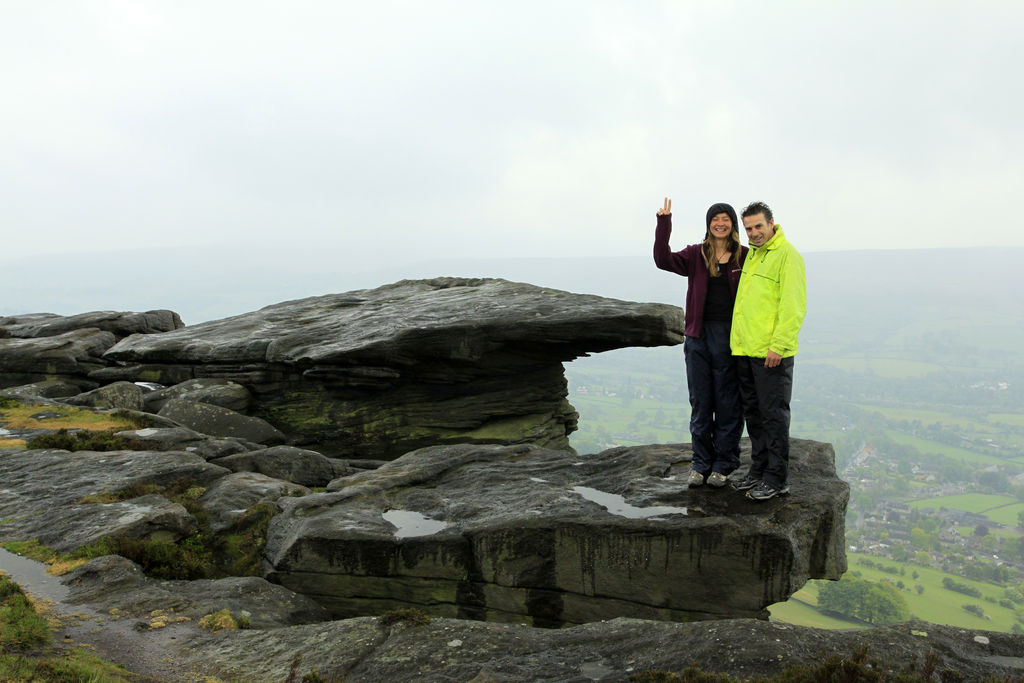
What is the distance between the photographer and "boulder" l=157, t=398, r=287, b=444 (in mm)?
28438

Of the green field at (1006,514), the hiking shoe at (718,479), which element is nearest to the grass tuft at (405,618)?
the hiking shoe at (718,479)

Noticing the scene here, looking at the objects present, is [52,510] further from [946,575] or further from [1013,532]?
[1013,532]

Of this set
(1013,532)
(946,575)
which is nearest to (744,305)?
(946,575)

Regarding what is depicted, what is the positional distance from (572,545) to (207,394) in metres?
25.4

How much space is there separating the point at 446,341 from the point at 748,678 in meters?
22.7

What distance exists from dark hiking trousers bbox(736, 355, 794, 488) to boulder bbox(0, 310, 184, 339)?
138 ft

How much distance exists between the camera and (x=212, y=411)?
29.2m

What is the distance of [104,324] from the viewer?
42406 mm

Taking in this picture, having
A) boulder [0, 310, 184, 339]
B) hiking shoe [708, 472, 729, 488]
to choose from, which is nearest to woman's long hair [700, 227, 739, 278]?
hiking shoe [708, 472, 729, 488]

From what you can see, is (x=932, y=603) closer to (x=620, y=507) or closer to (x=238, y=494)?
(x=620, y=507)

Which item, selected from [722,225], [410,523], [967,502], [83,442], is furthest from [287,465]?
[967,502]

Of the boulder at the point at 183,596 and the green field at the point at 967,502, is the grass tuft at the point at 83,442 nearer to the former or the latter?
the boulder at the point at 183,596

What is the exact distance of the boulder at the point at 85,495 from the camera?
14.6 m

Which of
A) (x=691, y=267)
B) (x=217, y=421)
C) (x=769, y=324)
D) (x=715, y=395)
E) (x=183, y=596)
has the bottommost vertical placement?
(x=217, y=421)
